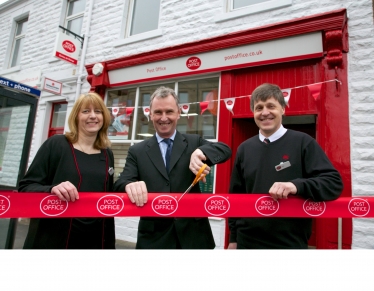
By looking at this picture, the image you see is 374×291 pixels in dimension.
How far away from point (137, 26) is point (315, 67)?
4200mm

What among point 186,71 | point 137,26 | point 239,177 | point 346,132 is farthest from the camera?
point 137,26

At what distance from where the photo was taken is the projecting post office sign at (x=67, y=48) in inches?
249

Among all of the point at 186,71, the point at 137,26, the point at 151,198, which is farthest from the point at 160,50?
the point at 151,198

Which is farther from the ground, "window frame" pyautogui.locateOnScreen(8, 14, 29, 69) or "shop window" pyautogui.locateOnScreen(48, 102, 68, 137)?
"window frame" pyautogui.locateOnScreen(8, 14, 29, 69)

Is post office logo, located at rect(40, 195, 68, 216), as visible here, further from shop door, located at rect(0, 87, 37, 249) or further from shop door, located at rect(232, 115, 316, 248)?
shop door, located at rect(232, 115, 316, 248)

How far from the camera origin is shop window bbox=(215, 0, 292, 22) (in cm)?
452

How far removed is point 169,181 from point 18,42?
987 centimetres

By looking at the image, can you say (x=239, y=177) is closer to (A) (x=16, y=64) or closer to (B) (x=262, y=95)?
(B) (x=262, y=95)

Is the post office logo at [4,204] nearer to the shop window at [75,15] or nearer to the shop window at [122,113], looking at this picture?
→ the shop window at [122,113]

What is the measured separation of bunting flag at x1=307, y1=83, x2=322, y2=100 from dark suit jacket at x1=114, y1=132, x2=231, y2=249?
2.71m

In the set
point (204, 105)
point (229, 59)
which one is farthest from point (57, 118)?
point (229, 59)

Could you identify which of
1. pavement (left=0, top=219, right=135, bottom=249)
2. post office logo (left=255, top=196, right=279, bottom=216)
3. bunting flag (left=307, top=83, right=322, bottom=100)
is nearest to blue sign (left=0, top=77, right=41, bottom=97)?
pavement (left=0, top=219, right=135, bottom=249)

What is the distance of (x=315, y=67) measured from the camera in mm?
4164

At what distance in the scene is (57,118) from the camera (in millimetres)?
7477
